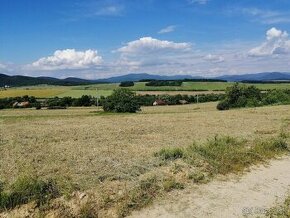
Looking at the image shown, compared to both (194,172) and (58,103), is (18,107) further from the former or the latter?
(194,172)

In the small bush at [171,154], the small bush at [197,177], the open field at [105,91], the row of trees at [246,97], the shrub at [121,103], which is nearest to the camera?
the small bush at [197,177]

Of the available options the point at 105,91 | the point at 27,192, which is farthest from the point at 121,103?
the point at 105,91

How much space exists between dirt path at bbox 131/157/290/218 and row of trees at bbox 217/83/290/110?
63525mm

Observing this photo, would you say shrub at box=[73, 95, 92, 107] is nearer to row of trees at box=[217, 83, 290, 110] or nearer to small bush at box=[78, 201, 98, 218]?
row of trees at box=[217, 83, 290, 110]

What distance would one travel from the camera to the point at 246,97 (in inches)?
3278

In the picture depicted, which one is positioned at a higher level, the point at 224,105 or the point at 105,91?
the point at 224,105

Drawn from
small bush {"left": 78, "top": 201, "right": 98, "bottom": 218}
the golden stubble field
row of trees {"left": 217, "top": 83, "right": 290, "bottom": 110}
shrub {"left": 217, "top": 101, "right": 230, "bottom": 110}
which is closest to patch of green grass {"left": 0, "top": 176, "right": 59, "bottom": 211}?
the golden stubble field

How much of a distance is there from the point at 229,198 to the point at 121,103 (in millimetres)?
58242

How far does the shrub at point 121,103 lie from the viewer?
227ft

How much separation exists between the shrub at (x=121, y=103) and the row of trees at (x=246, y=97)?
18.5m

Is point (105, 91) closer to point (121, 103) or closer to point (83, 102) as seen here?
point (83, 102)

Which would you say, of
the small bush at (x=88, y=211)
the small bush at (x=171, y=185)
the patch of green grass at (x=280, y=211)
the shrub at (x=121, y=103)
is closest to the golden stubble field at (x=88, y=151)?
the small bush at (x=171, y=185)

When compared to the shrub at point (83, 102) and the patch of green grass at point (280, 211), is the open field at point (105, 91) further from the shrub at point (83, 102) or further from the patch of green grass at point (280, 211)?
the patch of green grass at point (280, 211)

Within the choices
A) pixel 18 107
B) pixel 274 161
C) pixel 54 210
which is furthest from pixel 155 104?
pixel 54 210
